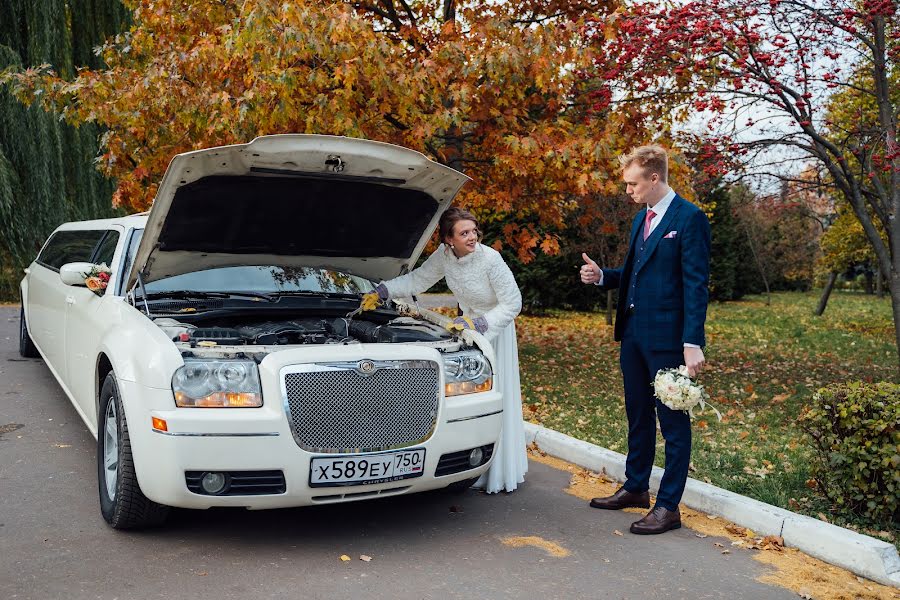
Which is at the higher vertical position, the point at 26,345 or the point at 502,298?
the point at 502,298

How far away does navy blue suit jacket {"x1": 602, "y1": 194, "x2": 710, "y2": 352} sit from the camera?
401 centimetres

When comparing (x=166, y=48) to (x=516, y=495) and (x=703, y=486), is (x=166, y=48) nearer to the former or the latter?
(x=516, y=495)

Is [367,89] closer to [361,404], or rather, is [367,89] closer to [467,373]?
[467,373]

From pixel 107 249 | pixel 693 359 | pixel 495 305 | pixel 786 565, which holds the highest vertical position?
pixel 107 249

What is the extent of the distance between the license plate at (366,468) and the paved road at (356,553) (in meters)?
0.38

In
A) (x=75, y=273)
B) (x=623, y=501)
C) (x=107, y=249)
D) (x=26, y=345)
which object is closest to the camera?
(x=623, y=501)

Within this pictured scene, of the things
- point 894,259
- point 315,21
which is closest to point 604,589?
point 315,21

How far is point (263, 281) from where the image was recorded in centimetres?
521

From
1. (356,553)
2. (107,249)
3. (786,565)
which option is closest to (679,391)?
(786,565)

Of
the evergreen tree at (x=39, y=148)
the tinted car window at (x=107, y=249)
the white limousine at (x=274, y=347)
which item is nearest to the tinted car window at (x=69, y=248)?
the tinted car window at (x=107, y=249)

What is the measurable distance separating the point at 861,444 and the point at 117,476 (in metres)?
3.89

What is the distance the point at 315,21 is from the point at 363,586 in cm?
554

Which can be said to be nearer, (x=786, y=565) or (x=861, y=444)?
(x=786, y=565)

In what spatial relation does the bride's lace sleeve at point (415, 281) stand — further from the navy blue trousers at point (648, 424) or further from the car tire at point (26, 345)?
the car tire at point (26, 345)
